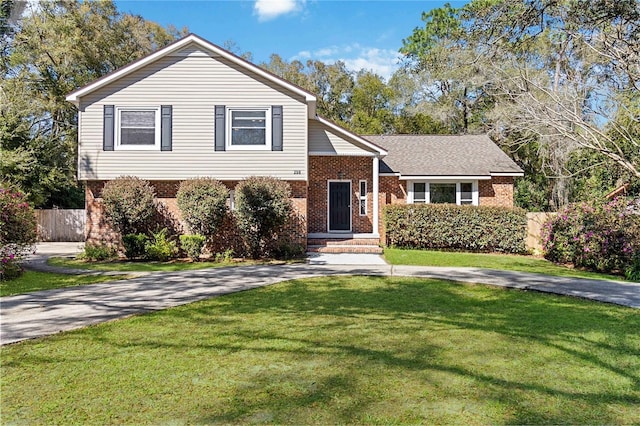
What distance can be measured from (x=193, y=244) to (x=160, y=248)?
1.03m

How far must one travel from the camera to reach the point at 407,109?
3253cm

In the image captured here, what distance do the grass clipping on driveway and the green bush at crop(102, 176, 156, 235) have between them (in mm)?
7880

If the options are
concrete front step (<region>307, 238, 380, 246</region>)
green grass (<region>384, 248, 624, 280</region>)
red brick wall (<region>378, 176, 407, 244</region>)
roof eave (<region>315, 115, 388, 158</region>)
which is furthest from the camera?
red brick wall (<region>378, 176, 407, 244</region>)

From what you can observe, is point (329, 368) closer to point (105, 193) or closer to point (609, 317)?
point (609, 317)

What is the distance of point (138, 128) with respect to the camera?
562 inches

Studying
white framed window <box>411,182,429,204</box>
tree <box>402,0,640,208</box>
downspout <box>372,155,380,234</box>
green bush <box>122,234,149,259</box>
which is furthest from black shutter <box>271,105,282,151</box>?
white framed window <box>411,182,429,204</box>

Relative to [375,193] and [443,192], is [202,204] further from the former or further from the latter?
[443,192]

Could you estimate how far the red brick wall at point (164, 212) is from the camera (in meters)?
14.2

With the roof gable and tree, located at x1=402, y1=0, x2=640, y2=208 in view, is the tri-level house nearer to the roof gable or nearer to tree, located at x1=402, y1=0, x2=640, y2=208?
the roof gable

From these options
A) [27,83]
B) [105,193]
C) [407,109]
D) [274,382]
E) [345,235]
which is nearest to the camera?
[274,382]

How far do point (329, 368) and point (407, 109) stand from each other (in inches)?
1220

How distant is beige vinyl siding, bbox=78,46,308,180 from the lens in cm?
1403

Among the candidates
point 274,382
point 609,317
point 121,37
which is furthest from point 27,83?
point 609,317

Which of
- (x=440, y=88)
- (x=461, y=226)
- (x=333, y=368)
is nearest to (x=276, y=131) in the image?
(x=461, y=226)
